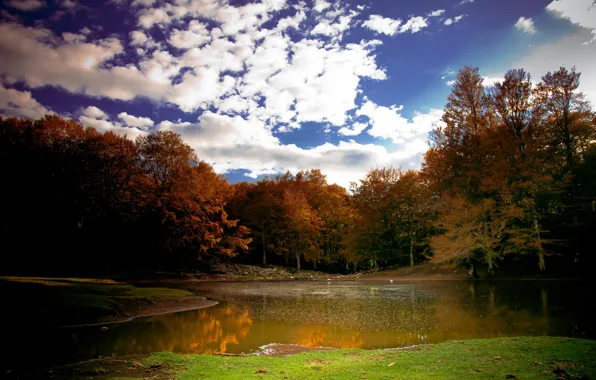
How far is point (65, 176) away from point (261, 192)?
93.1ft

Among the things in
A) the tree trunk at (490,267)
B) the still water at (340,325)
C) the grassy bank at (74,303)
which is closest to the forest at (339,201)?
the tree trunk at (490,267)

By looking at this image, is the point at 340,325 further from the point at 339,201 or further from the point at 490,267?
the point at 339,201

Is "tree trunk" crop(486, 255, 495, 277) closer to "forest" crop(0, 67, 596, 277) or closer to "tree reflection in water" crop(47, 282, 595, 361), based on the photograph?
"forest" crop(0, 67, 596, 277)

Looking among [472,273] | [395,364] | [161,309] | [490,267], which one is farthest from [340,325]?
[472,273]

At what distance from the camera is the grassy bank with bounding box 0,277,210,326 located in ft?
51.5

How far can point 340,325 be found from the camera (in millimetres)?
15531

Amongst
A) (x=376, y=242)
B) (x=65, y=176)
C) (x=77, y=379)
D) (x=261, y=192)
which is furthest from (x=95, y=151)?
(x=77, y=379)

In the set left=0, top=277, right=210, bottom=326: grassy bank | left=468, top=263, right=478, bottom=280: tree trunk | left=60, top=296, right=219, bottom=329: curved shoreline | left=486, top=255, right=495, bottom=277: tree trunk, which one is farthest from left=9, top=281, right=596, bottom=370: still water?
left=468, top=263, right=478, bottom=280: tree trunk

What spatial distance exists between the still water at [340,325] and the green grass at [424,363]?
2.60m

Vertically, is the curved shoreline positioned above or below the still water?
below

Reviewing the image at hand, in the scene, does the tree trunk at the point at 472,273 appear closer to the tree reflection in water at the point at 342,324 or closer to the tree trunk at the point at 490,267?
the tree trunk at the point at 490,267

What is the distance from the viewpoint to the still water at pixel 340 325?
12.5 metres

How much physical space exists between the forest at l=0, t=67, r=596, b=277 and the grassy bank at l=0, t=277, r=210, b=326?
21403 millimetres

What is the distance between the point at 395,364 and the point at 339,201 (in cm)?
5268
